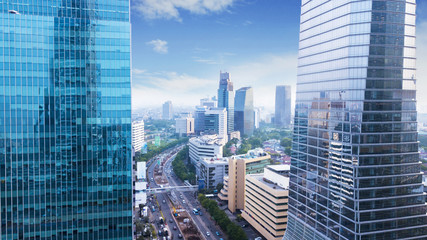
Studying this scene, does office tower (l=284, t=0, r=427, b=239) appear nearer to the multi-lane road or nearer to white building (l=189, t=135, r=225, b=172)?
the multi-lane road

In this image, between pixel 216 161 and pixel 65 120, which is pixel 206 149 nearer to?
pixel 216 161

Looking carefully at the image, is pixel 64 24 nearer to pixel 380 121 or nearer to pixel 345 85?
pixel 345 85

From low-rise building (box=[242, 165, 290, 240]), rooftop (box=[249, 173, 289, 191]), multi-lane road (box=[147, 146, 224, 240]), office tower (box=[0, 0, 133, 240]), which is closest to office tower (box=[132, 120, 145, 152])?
multi-lane road (box=[147, 146, 224, 240])

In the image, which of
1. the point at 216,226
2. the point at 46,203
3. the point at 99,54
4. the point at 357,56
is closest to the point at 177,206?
the point at 216,226

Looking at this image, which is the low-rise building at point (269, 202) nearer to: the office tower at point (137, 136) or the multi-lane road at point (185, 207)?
the multi-lane road at point (185, 207)

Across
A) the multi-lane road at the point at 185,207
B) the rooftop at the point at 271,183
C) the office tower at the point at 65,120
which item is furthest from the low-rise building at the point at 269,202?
the office tower at the point at 65,120

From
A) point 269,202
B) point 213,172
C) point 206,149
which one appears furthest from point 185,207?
point 206,149
